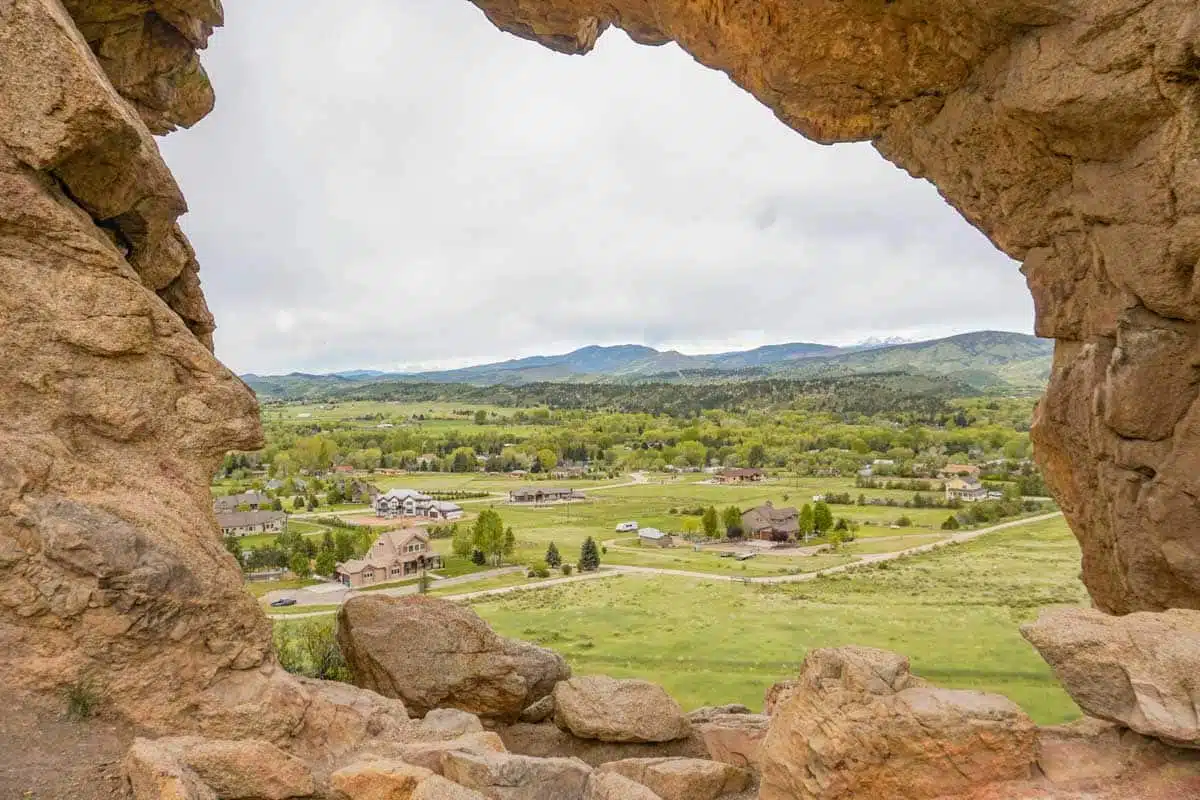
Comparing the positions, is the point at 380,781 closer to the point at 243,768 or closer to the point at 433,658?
the point at 243,768

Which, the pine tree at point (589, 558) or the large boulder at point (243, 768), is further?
the pine tree at point (589, 558)

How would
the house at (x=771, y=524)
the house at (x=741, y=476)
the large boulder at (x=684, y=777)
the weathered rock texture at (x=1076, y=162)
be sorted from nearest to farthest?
1. the weathered rock texture at (x=1076, y=162)
2. the large boulder at (x=684, y=777)
3. the house at (x=771, y=524)
4. the house at (x=741, y=476)

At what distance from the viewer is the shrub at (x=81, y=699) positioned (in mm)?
11922

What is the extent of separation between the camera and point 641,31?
23469 mm

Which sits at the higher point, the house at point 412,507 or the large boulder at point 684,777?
the large boulder at point 684,777

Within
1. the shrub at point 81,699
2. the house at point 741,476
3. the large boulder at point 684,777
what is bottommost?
the house at point 741,476

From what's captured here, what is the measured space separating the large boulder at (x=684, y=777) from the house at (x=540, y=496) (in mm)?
88631

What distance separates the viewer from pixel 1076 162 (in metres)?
15.3

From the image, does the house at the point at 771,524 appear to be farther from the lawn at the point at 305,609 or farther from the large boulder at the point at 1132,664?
the large boulder at the point at 1132,664

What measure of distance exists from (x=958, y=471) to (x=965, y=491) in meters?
19.8

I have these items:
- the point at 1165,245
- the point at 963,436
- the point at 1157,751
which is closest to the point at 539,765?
the point at 1157,751

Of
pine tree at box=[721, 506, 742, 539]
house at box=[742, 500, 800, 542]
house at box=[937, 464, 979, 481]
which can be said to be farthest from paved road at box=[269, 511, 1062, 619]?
house at box=[937, 464, 979, 481]

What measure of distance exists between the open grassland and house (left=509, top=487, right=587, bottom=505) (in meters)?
51.4

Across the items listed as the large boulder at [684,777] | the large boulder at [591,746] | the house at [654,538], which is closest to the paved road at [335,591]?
the house at [654,538]
